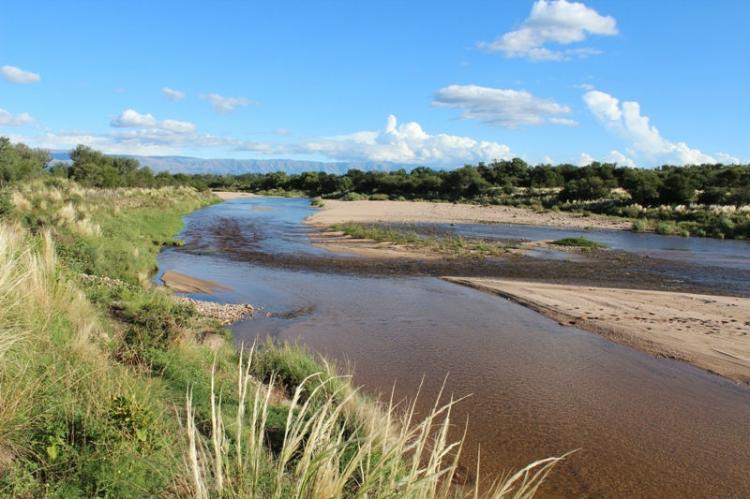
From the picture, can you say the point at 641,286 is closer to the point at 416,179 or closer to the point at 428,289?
the point at 428,289

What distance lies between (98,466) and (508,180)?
73.4 metres

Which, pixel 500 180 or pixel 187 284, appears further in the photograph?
pixel 500 180

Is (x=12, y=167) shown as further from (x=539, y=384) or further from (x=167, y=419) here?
(x=167, y=419)

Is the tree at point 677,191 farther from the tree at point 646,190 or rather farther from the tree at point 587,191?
the tree at point 587,191

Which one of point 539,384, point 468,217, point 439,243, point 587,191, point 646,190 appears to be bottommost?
point 539,384

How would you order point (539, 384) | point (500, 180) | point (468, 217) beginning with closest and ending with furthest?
point (539, 384) < point (468, 217) < point (500, 180)

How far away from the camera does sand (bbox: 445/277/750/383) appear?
11.3 metres

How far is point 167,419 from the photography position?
5105 mm

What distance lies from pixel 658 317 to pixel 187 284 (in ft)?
44.0

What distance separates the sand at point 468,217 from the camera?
4404 centimetres

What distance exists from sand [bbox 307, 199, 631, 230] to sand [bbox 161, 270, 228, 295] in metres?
22.9

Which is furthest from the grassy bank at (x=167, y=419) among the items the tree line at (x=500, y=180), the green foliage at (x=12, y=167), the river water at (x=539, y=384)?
the green foliage at (x=12, y=167)

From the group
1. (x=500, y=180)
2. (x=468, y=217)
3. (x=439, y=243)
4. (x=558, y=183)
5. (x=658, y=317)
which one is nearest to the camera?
(x=658, y=317)

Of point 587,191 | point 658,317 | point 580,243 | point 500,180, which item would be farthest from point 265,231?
point 500,180
